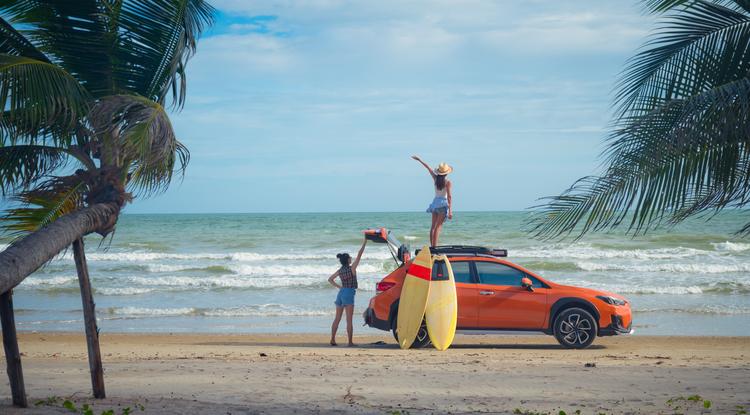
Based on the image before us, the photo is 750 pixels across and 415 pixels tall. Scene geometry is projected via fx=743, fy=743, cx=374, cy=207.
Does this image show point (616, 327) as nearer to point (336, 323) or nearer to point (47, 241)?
point (336, 323)

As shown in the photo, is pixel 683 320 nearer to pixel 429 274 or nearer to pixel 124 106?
pixel 429 274

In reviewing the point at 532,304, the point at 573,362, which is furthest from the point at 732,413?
the point at 532,304

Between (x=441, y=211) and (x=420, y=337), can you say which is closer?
(x=441, y=211)

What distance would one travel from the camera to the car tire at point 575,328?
12672 mm

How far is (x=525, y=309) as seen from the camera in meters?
12.7

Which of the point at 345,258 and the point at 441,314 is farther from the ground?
the point at 345,258

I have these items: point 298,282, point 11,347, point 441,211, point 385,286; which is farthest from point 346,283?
point 298,282

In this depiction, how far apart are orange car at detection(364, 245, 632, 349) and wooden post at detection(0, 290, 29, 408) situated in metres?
7.02

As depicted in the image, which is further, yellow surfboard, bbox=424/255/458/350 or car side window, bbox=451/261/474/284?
car side window, bbox=451/261/474/284

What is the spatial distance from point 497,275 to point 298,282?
489 inches

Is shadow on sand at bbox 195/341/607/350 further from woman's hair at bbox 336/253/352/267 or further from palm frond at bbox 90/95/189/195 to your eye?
palm frond at bbox 90/95/189/195

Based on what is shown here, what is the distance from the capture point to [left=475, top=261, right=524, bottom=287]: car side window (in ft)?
42.4

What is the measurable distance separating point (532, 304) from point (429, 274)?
6.10ft

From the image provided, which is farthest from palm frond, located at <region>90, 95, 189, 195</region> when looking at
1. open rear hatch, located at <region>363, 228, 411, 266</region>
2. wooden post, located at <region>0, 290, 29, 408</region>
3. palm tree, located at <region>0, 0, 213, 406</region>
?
open rear hatch, located at <region>363, 228, 411, 266</region>
